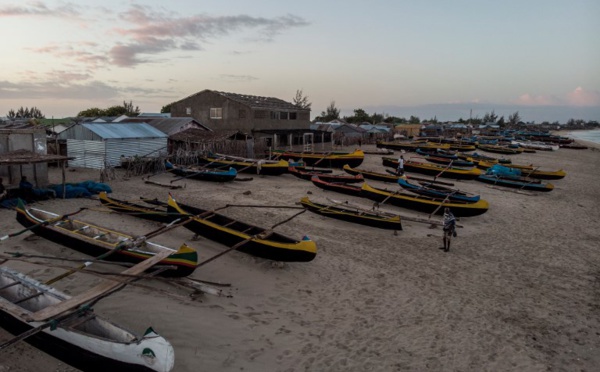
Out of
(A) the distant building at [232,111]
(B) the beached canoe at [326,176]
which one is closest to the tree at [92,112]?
(A) the distant building at [232,111]


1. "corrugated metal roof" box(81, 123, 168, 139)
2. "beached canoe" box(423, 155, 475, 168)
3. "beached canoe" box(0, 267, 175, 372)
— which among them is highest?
"corrugated metal roof" box(81, 123, 168, 139)

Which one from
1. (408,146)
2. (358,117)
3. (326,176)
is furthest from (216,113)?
(358,117)

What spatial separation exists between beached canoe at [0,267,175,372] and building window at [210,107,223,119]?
33301mm

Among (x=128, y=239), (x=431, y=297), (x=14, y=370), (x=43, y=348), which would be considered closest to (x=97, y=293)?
(x=43, y=348)

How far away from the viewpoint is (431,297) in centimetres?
934

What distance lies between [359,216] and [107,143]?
17.7 m

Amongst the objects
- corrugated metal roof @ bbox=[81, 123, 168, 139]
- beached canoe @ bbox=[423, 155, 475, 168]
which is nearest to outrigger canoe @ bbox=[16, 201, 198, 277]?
corrugated metal roof @ bbox=[81, 123, 168, 139]

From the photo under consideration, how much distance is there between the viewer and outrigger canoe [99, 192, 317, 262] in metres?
9.85

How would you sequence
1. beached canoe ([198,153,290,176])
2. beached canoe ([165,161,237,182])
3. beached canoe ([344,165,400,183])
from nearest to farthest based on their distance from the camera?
beached canoe ([165,161,237,182]) < beached canoe ([344,165,400,183]) < beached canoe ([198,153,290,176])

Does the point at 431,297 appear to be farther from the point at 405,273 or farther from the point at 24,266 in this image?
the point at 24,266

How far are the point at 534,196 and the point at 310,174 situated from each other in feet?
45.3

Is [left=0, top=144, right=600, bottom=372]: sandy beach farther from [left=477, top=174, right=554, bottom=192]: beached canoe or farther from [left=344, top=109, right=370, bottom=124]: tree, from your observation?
[left=344, top=109, right=370, bottom=124]: tree

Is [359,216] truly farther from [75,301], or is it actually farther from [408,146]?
[408,146]

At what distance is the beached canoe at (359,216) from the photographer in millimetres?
14266
